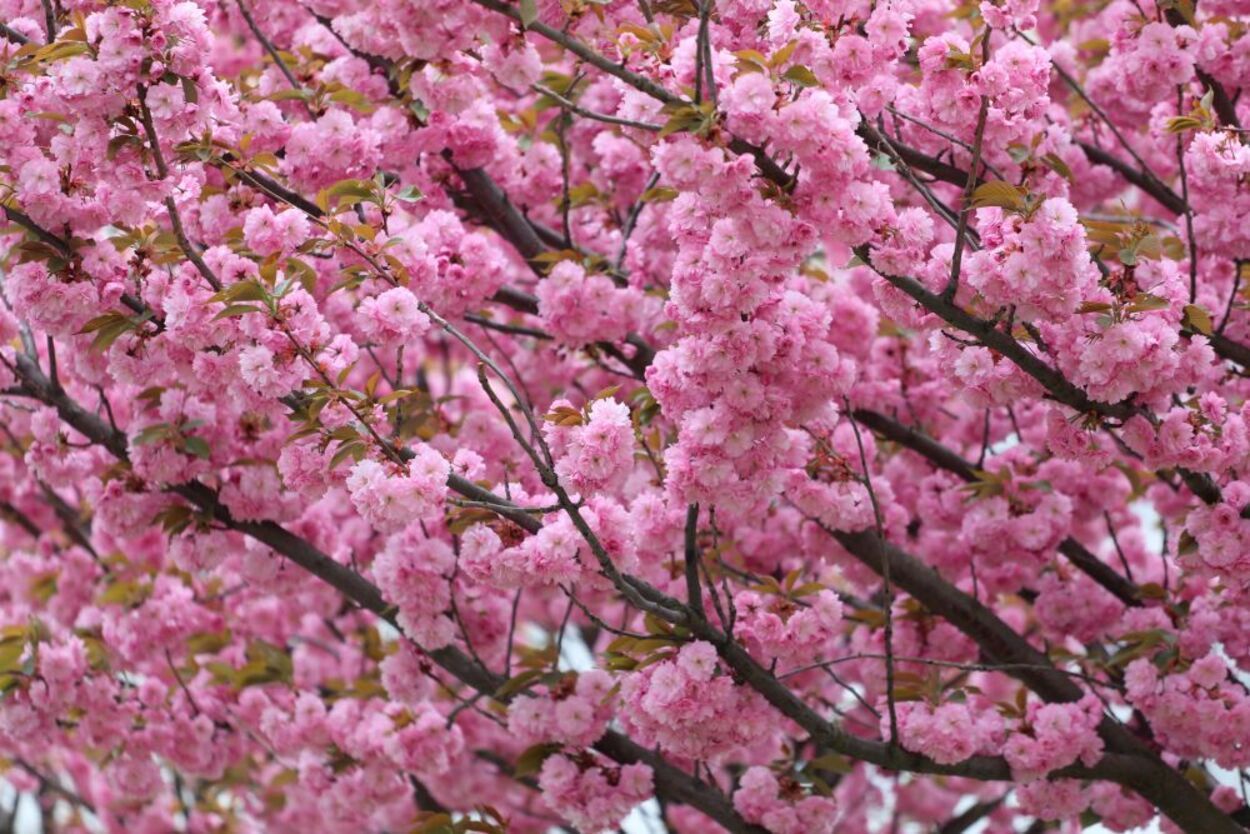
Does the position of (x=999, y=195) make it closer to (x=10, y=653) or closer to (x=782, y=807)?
(x=782, y=807)

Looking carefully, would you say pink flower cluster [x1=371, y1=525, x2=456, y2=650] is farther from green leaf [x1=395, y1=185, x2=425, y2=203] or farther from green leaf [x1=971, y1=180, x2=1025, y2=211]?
green leaf [x1=971, y1=180, x2=1025, y2=211]

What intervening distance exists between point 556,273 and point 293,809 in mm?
3154

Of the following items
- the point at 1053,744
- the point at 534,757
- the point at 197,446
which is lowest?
the point at 1053,744

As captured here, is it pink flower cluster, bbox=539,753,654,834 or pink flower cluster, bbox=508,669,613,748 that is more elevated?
pink flower cluster, bbox=508,669,613,748

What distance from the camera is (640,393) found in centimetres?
397

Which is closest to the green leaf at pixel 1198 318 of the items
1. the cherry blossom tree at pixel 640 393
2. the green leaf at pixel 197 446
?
the cherry blossom tree at pixel 640 393

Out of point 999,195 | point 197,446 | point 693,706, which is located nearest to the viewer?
point 999,195

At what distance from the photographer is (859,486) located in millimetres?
4270

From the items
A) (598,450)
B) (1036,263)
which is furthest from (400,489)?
(1036,263)

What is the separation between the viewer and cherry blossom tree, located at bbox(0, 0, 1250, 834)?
123 inches

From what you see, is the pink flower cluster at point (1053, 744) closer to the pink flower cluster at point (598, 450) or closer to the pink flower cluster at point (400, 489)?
the pink flower cluster at point (598, 450)

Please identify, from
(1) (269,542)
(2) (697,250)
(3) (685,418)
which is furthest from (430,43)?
(1) (269,542)

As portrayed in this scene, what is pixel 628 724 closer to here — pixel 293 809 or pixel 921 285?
pixel 921 285

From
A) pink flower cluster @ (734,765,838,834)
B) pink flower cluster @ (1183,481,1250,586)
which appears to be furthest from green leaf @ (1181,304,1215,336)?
pink flower cluster @ (734,765,838,834)
